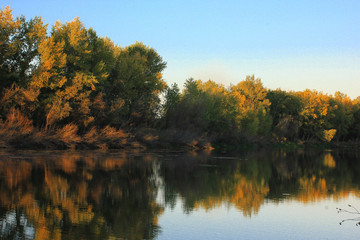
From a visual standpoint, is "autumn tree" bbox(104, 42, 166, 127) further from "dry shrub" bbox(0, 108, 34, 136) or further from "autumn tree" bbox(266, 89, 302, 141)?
"autumn tree" bbox(266, 89, 302, 141)

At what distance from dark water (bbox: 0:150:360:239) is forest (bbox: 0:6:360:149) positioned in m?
16.9

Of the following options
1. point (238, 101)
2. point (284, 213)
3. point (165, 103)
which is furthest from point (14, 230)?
point (238, 101)

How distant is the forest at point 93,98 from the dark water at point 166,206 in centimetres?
1691

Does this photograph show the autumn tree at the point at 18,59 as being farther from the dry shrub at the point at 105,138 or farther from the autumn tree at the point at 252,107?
the autumn tree at the point at 252,107

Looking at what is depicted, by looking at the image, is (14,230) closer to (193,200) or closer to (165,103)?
(193,200)

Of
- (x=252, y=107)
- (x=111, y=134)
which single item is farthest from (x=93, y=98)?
(x=252, y=107)

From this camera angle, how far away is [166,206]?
50.1ft

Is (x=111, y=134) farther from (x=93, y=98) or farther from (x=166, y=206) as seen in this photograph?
(x=166, y=206)

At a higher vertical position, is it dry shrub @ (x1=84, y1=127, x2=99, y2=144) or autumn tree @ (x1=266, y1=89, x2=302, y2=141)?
autumn tree @ (x1=266, y1=89, x2=302, y2=141)

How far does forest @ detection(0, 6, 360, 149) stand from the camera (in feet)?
134

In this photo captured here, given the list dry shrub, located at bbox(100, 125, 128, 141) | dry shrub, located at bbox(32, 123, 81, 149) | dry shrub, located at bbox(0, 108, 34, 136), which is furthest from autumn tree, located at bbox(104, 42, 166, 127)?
dry shrub, located at bbox(0, 108, 34, 136)

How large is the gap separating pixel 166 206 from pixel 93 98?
112ft

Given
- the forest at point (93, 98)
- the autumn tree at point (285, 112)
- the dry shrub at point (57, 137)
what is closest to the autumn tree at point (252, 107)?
the forest at point (93, 98)

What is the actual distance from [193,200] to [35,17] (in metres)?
34.3
